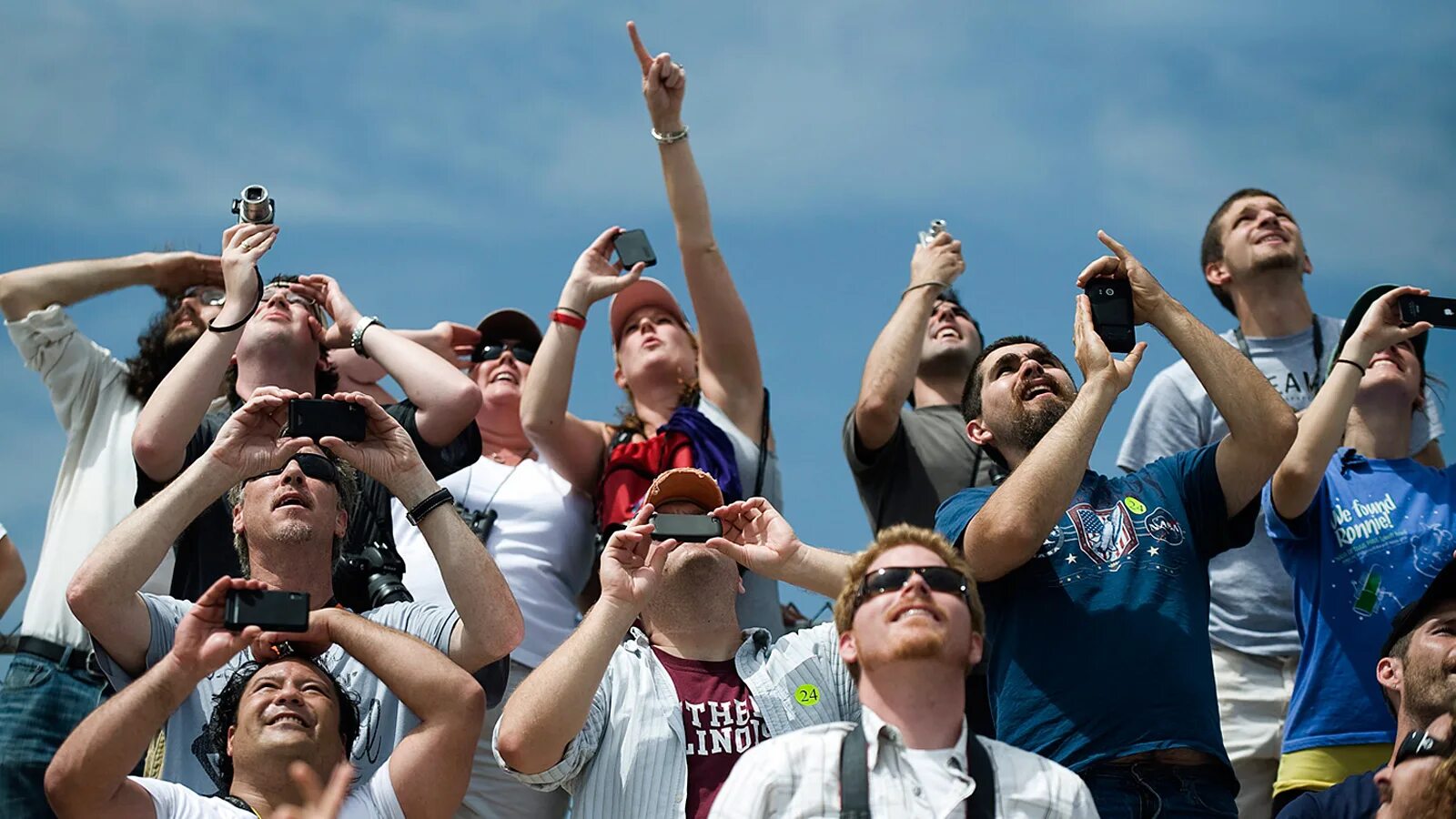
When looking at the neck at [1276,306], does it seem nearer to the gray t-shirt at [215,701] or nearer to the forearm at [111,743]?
the gray t-shirt at [215,701]

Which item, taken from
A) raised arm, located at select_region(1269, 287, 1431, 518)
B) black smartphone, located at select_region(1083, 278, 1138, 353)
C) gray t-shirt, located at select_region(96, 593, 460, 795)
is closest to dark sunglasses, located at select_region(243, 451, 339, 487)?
gray t-shirt, located at select_region(96, 593, 460, 795)

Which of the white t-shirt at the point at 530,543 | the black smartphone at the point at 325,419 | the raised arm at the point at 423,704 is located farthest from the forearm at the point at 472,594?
the white t-shirt at the point at 530,543

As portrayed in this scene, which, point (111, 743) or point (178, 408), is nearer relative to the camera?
point (111, 743)

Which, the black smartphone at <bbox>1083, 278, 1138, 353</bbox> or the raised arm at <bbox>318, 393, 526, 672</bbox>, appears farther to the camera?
the black smartphone at <bbox>1083, 278, 1138, 353</bbox>

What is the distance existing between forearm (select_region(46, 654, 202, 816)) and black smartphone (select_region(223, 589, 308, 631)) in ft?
0.62

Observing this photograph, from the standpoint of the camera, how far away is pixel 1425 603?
554 centimetres

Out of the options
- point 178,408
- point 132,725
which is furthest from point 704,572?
point 178,408

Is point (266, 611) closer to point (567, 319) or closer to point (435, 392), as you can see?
point (435, 392)

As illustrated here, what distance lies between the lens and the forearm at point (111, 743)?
457cm

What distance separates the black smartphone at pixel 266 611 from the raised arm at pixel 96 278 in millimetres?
2515

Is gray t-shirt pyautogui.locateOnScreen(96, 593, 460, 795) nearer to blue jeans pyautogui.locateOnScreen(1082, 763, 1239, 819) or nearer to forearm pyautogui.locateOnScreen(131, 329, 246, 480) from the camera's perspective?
forearm pyautogui.locateOnScreen(131, 329, 246, 480)

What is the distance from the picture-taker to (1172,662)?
17.3 feet

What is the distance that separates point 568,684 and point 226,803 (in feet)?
3.21

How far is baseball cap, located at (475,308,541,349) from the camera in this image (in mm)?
7871
